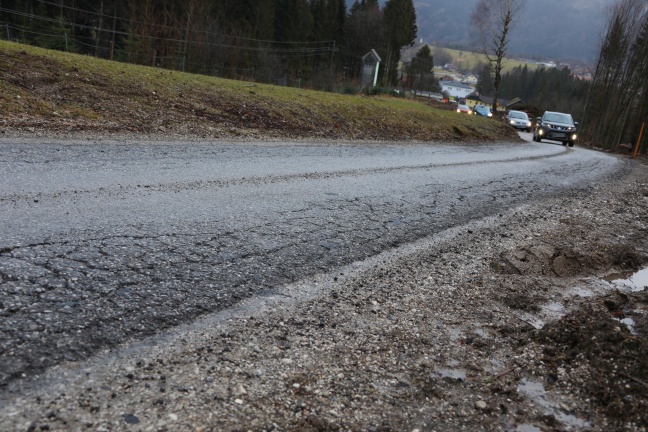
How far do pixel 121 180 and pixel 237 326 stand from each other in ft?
11.9

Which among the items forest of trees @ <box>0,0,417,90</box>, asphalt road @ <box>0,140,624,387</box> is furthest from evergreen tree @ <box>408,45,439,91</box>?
asphalt road @ <box>0,140,624,387</box>

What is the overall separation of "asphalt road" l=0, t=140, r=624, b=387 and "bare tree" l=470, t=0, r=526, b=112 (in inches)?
1450

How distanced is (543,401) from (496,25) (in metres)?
45.6

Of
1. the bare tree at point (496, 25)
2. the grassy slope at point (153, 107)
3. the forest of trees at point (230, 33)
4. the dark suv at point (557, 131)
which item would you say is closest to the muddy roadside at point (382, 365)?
the grassy slope at point (153, 107)

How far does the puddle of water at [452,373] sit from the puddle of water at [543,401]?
11.9 inches

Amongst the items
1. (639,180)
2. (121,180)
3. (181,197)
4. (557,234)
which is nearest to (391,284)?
(181,197)

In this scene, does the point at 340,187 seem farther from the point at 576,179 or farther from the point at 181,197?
the point at 576,179

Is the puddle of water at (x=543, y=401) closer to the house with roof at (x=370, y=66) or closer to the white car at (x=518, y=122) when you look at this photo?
the white car at (x=518, y=122)

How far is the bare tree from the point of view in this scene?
40.6 metres

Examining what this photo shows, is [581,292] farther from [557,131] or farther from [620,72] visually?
[620,72]

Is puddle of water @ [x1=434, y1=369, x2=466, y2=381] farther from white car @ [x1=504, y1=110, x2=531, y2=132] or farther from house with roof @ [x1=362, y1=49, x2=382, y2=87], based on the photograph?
house with roof @ [x1=362, y1=49, x2=382, y2=87]

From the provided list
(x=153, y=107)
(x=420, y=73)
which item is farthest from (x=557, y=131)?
(x=420, y=73)

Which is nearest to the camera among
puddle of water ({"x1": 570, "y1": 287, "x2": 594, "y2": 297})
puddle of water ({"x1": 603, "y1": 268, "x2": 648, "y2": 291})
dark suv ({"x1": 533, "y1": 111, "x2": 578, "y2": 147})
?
puddle of water ({"x1": 570, "y1": 287, "x2": 594, "y2": 297})

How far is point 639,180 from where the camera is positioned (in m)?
12.4
